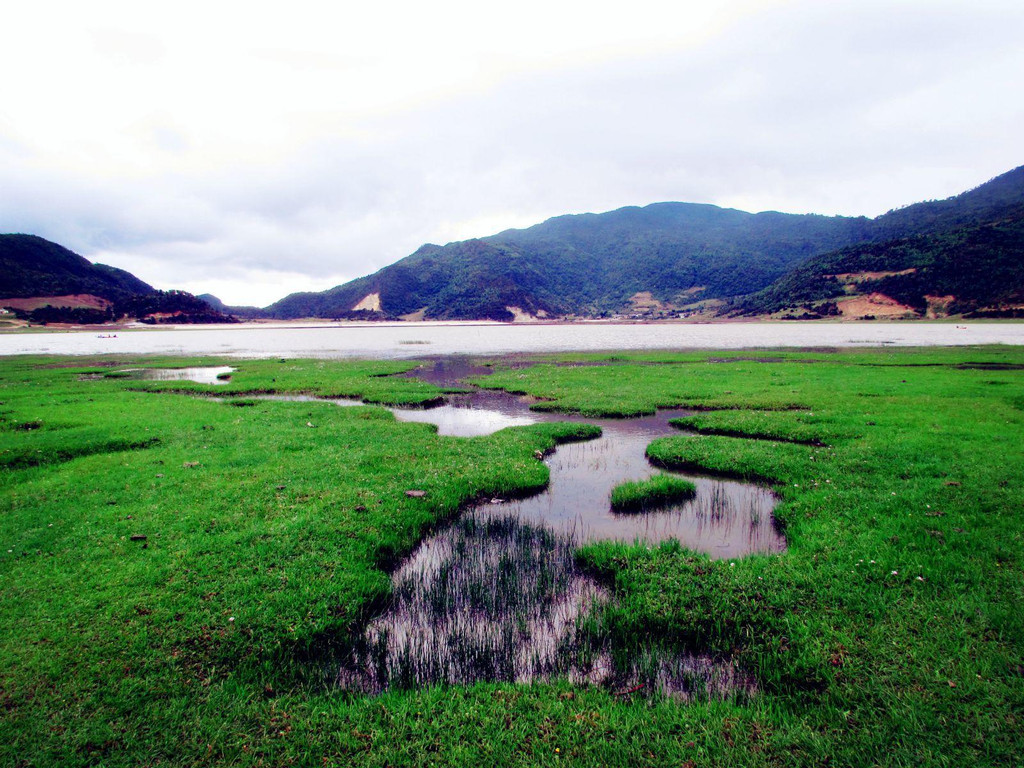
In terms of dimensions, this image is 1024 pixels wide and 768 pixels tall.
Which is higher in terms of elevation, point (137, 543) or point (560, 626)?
point (137, 543)

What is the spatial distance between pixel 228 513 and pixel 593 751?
1065cm

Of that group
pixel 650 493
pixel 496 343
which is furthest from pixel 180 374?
pixel 496 343

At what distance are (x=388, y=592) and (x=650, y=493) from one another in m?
8.81

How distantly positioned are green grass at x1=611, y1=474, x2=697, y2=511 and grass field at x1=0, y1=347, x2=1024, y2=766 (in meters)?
2.68

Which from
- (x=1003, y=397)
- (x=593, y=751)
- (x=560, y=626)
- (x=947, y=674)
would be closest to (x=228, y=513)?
(x=560, y=626)

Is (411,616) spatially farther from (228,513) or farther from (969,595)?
(969,595)

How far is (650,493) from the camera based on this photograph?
15367 millimetres

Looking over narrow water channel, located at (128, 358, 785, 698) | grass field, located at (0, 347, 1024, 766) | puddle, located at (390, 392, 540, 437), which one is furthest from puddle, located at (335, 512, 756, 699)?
puddle, located at (390, 392, 540, 437)

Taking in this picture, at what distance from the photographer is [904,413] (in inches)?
944

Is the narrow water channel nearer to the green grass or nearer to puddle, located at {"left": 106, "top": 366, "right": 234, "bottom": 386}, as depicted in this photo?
the green grass

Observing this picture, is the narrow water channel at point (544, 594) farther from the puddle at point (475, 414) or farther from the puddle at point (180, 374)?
the puddle at point (180, 374)

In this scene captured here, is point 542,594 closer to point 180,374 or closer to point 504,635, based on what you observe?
point 504,635

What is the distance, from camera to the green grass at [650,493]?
1484 cm

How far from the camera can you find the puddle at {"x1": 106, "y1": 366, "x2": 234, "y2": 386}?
4472cm
